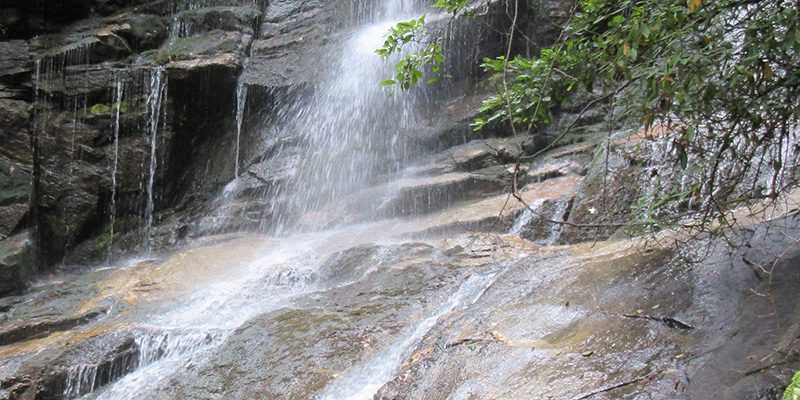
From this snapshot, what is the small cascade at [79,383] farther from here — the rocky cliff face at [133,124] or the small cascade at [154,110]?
the small cascade at [154,110]

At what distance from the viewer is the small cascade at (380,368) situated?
4324mm

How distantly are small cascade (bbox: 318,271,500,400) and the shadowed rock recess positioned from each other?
25 mm

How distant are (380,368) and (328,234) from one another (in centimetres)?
495

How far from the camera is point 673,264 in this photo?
151 inches

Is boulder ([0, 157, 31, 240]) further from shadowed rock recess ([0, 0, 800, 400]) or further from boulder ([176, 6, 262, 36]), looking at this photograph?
boulder ([176, 6, 262, 36])

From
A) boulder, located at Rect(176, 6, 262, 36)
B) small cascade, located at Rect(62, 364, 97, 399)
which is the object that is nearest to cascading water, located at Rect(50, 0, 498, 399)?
small cascade, located at Rect(62, 364, 97, 399)

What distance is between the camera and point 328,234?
30.5ft

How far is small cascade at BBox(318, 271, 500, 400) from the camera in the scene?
4.32 metres

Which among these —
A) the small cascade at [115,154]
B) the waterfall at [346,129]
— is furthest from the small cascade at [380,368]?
the small cascade at [115,154]

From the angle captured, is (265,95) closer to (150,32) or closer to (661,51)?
(150,32)

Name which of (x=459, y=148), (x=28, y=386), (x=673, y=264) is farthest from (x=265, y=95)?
(x=673, y=264)

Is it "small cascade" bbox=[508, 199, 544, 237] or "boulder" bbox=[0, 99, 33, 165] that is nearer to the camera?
"small cascade" bbox=[508, 199, 544, 237]

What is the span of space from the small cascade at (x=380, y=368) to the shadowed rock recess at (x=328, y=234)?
0.08ft

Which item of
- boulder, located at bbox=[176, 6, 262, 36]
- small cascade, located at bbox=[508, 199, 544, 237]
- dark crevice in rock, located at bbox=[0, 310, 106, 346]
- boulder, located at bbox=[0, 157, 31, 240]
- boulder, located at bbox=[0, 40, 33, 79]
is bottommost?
dark crevice in rock, located at bbox=[0, 310, 106, 346]
